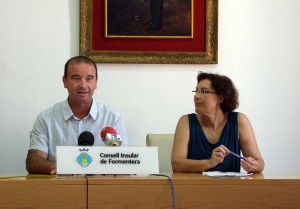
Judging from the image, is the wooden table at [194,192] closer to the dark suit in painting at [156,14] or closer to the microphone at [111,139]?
the microphone at [111,139]

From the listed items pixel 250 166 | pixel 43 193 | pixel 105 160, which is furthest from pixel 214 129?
pixel 43 193

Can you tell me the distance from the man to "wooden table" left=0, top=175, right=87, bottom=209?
3.15ft

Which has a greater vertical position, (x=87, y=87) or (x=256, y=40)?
(x=256, y=40)

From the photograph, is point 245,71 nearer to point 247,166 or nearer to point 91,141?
point 247,166

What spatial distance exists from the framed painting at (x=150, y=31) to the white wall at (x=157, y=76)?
0.07 meters

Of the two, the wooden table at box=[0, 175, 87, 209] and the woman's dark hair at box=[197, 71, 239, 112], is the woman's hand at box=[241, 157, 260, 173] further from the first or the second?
the wooden table at box=[0, 175, 87, 209]

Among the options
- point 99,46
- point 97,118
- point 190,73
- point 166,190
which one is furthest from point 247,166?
point 99,46

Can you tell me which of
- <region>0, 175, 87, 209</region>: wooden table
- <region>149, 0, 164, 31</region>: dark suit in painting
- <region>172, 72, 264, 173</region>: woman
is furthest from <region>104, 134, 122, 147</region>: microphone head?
<region>149, 0, 164, 31</region>: dark suit in painting

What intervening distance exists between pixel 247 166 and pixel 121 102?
4.08 ft

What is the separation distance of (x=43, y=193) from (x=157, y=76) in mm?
1773

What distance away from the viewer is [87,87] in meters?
2.61

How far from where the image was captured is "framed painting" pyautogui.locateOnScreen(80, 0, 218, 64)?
319cm

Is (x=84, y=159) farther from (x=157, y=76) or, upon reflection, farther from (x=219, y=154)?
(x=157, y=76)

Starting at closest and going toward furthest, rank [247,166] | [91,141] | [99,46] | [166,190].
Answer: [166,190]
[91,141]
[247,166]
[99,46]
